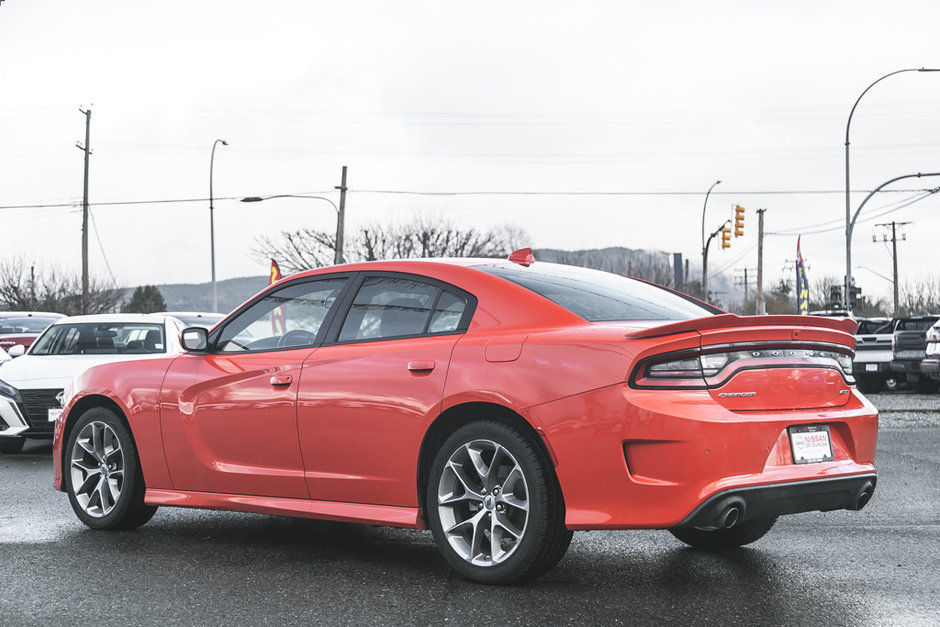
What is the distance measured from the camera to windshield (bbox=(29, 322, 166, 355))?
11.8 meters

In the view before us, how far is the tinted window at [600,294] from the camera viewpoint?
5.09m

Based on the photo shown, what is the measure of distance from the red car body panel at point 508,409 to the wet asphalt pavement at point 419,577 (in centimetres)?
35

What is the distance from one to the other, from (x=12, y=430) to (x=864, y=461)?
8.66 m

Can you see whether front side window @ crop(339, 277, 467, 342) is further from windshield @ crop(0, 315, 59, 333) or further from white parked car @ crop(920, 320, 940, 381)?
white parked car @ crop(920, 320, 940, 381)

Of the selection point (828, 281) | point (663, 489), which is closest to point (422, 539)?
point (663, 489)

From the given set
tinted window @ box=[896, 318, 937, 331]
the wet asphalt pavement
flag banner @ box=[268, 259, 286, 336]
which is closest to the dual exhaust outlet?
the wet asphalt pavement

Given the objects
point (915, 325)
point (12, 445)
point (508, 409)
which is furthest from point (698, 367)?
point (915, 325)

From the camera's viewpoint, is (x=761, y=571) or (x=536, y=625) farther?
(x=761, y=571)

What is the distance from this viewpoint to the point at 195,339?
6203 millimetres

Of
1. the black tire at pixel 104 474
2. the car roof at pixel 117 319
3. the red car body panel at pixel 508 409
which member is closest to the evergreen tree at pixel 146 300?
the car roof at pixel 117 319

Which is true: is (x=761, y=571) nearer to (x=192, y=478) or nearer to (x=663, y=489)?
(x=663, y=489)

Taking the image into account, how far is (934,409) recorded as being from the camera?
17.8m

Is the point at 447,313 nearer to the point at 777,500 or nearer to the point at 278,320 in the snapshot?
the point at 278,320

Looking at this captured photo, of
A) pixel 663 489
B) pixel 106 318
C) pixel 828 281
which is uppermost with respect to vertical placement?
pixel 828 281
